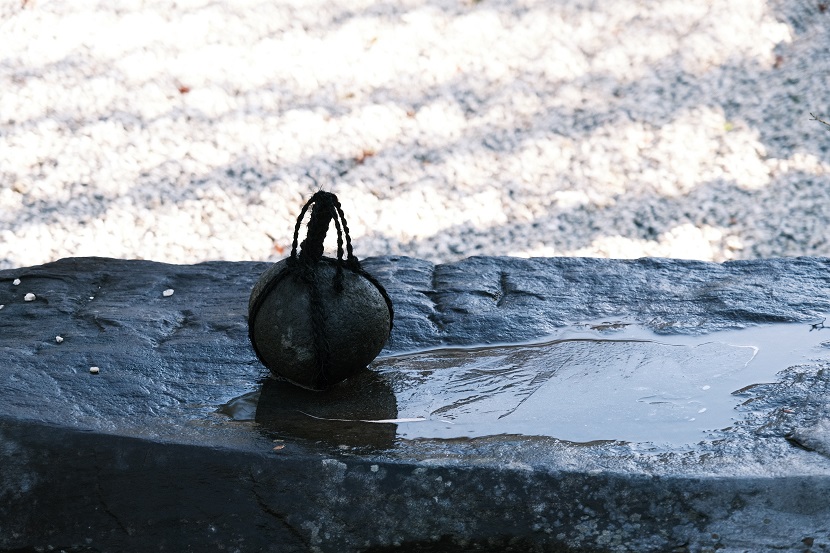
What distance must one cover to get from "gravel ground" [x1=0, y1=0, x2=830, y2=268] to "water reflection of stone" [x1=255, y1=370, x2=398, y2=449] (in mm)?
2856

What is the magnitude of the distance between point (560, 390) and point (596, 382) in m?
0.14

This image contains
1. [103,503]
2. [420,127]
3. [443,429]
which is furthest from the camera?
[420,127]

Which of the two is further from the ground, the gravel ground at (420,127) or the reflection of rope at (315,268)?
the gravel ground at (420,127)

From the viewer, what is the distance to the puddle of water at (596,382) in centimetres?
290

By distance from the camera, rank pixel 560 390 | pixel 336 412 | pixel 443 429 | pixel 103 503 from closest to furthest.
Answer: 1. pixel 103 503
2. pixel 443 429
3. pixel 336 412
4. pixel 560 390

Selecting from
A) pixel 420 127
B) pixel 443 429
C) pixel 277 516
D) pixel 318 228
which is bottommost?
pixel 277 516

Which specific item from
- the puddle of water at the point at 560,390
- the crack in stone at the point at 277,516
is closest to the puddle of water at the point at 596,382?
the puddle of water at the point at 560,390

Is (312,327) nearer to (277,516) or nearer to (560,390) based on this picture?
(277,516)

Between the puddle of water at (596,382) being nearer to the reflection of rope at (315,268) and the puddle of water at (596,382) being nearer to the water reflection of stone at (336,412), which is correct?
the water reflection of stone at (336,412)

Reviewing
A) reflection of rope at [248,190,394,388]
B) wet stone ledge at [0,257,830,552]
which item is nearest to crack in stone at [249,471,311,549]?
wet stone ledge at [0,257,830,552]

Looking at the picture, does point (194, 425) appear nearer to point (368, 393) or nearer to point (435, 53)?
point (368, 393)

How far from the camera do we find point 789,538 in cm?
247

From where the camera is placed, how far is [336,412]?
9.95 ft

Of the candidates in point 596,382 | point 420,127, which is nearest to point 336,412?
point 596,382
